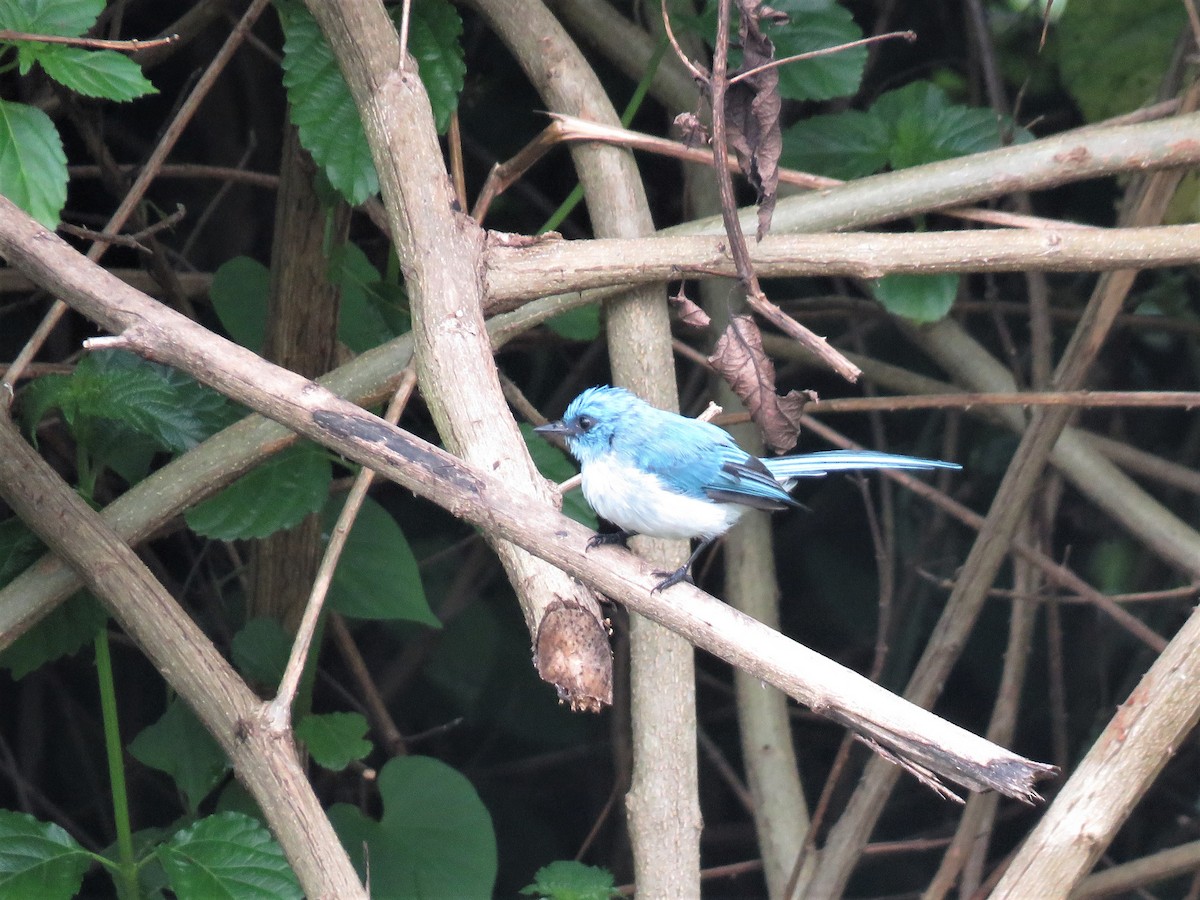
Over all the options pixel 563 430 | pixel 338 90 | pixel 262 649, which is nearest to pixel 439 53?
pixel 338 90

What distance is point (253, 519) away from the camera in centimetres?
248

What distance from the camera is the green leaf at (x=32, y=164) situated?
6.79 ft

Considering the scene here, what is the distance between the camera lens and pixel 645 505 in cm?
228

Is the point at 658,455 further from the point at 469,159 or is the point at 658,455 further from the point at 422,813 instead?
the point at 469,159

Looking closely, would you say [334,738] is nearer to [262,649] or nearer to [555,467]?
[262,649]

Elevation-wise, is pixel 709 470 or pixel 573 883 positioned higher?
pixel 709 470

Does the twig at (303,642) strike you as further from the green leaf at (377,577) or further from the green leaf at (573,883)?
the green leaf at (573,883)

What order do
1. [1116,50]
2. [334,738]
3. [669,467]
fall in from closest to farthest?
[669,467]
[334,738]
[1116,50]

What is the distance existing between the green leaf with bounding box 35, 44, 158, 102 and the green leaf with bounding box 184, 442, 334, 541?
79 centimetres

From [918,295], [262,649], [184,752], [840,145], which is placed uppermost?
[840,145]

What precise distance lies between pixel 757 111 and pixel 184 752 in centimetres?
190

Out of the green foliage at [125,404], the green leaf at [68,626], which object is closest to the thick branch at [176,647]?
the green foliage at [125,404]

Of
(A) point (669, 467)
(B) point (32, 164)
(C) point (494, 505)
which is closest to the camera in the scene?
(C) point (494, 505)

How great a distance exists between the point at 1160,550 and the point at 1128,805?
136 cm
